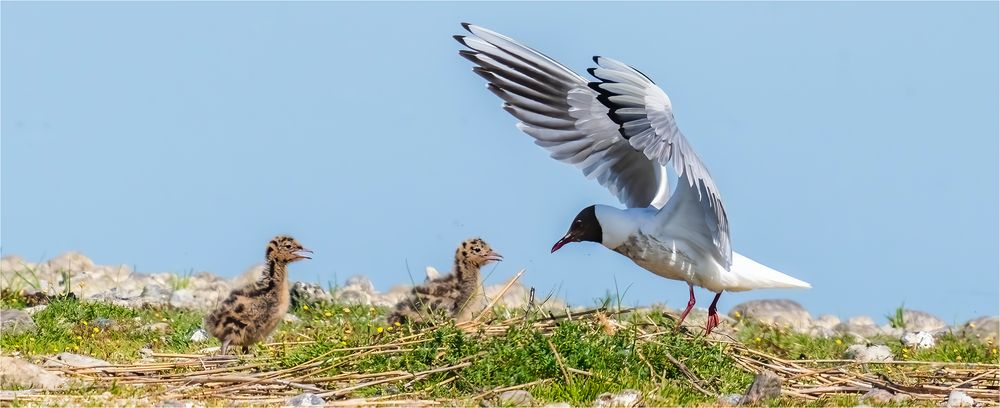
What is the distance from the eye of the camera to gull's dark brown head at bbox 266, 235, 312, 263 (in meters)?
10.3

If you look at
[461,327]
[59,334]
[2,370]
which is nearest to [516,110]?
[461,327]

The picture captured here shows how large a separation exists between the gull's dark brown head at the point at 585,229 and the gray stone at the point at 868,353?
1857mm

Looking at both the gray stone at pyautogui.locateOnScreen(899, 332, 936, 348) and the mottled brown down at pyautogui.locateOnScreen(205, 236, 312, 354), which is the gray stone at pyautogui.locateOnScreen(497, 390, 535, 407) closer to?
the mottled brown down at pyautogui.locateOnScreen(205, 236, 312, 354)

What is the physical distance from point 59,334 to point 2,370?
6.52 ft

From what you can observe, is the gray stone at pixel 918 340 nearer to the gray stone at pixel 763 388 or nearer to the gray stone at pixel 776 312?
the gray stone at pixel 776 312

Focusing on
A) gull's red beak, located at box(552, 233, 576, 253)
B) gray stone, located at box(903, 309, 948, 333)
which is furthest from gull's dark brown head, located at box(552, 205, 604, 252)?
gray stone, located at box(903, 309, 948, 333)

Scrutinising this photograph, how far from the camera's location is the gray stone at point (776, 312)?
12.7 meters

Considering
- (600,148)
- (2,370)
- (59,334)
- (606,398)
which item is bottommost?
(606,398)

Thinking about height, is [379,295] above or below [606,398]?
above

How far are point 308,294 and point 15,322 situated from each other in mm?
2546

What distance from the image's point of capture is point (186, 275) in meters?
13.8

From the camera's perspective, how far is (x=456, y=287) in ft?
35.8

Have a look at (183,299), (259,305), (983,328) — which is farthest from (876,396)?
(183,299)

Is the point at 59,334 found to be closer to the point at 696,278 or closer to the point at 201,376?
the point at 201,376
